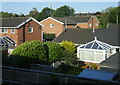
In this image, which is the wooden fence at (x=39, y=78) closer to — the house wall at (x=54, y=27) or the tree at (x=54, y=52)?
the tree at (x=54, y=52)

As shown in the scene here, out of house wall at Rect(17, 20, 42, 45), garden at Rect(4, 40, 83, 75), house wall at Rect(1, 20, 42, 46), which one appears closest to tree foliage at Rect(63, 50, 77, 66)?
garden at Rect(4, 40, 83, 75)

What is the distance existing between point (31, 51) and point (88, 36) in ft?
30.6

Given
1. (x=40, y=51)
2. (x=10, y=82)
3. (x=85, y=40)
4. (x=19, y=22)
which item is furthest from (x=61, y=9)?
(x=10, y=82)

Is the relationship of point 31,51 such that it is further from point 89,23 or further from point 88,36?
point 89,23

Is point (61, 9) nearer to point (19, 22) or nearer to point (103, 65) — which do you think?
point (19, 22)

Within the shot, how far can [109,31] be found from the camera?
21.8 meters

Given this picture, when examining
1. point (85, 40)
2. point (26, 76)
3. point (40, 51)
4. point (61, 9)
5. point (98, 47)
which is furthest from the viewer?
point (61, 9)

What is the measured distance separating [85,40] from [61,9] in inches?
3097

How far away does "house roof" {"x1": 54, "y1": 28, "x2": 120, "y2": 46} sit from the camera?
786 inches

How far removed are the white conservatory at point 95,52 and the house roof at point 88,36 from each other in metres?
1.46

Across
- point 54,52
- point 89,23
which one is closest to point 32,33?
point 54,52

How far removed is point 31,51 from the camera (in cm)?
1444

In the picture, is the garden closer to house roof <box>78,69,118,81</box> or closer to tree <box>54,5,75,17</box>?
house roof <box>78,69,118,81</box>

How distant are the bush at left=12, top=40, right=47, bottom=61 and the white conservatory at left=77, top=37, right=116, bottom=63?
439 cm
